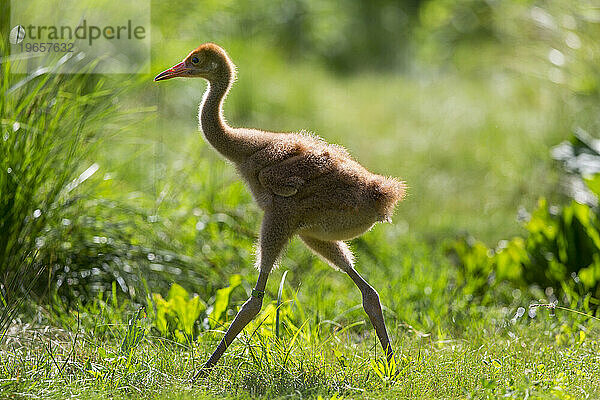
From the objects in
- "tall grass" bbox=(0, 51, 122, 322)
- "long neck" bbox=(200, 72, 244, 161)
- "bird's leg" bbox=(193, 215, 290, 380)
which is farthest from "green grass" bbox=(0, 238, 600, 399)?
"long neck" bbox=(200, 72, 244, 161)

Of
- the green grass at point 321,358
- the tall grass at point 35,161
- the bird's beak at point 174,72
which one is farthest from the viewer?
the tall grass at point 35,161

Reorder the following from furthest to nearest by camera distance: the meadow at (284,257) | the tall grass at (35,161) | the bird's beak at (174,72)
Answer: the tall grass at (35,161) → the bird's beak at (174,72) → the meadow at (284,257)

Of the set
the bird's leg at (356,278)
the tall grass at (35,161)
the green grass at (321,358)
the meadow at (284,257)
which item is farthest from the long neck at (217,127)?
the tall grass at (35,161)

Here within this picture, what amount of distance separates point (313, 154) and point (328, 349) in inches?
40.1

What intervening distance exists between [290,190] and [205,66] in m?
0.76

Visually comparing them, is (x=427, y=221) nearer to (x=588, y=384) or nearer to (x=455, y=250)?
(x=455, y=250)

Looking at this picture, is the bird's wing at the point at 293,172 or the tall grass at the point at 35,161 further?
the tall grass at the point at 35,161

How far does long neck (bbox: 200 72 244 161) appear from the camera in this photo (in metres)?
3.87

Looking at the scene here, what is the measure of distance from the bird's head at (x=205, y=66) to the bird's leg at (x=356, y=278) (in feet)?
→ 2.97

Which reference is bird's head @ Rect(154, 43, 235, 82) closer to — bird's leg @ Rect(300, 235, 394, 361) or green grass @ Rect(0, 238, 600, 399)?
bird's leg @ Rect(300, 235, 394, 361)

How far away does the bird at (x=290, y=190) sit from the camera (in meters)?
3.72

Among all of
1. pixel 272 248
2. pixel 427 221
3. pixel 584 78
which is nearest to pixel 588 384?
pixel 272 248

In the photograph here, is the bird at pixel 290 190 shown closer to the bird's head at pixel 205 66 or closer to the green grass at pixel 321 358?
the bird's head at pixel 205 66

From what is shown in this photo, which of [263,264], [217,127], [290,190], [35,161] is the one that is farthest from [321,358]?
[35,161]
